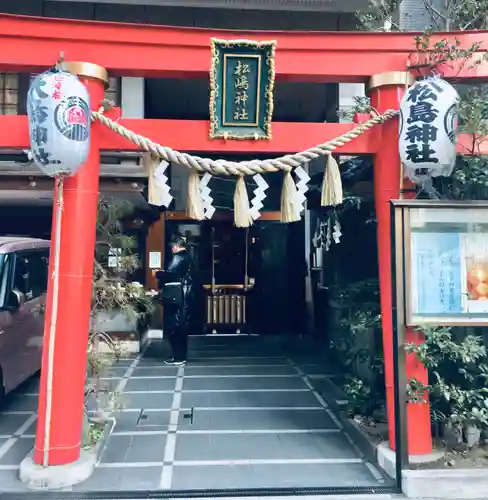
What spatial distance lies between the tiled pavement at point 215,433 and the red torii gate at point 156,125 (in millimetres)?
728

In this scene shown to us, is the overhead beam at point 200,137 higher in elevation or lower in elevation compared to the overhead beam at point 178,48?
lower

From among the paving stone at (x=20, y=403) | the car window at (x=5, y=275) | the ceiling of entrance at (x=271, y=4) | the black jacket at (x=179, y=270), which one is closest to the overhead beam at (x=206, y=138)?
the car window at (x=5, y=275)

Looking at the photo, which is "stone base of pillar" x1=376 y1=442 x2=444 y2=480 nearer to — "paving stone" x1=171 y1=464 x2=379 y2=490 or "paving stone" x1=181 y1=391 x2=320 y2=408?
"paving stone" x1=171 y1=464 x2=379 y2=490

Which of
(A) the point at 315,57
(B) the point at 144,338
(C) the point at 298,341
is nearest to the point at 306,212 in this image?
(C) the point at 298,341

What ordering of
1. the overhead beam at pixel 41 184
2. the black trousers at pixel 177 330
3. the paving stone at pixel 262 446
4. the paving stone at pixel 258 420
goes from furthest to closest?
the black trousers at pixel 177 330 < the overhead beam at pixel 41 184 < the paving stone at pixel 258 420 < the paving stone at pixel 262 446

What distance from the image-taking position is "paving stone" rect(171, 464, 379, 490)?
4637 millimetres

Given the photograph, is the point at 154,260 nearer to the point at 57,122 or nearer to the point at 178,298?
the point at 178,298

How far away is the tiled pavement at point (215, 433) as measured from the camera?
4.80 meters

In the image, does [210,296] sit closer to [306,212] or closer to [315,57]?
[306,212]

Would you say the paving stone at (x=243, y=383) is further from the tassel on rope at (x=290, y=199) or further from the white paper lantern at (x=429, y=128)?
the white paper lantern at (x=429, y=128)

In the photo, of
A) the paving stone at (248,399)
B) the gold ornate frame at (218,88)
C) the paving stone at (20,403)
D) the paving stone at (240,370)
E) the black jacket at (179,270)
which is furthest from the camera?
the black jacket at (179,270)

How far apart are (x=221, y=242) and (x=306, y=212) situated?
2.38 m

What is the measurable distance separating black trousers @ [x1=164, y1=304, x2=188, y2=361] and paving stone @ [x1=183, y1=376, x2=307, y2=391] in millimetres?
Answer: 1193

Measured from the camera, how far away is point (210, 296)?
499 inches
